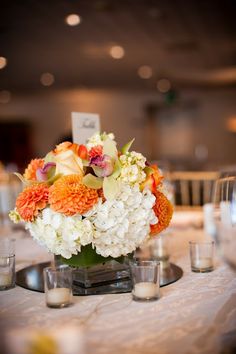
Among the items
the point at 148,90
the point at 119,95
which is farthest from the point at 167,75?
the point at 119,95

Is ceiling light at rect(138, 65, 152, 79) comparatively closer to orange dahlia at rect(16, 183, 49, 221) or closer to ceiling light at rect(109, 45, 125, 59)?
ceiling light at rect(109, 45, 125, 59)

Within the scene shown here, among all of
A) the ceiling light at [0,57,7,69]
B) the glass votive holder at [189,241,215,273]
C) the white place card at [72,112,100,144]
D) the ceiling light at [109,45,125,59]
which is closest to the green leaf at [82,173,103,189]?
the glass votive holder at [189,241,215,273]

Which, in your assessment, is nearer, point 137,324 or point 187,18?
point 137,324

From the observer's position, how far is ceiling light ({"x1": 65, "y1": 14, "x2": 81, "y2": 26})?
16.8ft

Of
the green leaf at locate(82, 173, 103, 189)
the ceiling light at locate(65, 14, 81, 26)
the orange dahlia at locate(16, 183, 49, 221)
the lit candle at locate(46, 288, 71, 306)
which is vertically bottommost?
the lit candle at locate(46, 288, 71, 306)

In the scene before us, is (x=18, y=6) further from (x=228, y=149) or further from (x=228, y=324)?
(x=228, y=149)

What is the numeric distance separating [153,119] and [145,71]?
3.71 metres

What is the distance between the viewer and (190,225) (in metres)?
2.46

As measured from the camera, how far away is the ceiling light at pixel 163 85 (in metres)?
10.3

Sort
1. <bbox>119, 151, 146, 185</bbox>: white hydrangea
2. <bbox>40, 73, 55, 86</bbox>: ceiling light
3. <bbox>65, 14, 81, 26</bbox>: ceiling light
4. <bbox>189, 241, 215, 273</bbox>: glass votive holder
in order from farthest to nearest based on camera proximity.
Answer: <bbox>40, 73, 55, 86</bbox>: ceiling light
<bbox>65, 14, 81, 26</bbox>: ceiling light
<bbox>189, 241, 215, 273</bbox>: glass votive holder
<bbox>119, 151, 146, 185</bbox>: white hydrangea

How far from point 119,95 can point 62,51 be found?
5448mm

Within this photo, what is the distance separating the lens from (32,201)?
1.26 meters

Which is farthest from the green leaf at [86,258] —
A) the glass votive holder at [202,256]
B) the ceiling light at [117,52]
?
the ceiling light at [117,52]

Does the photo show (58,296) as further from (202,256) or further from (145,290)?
(202,256)
